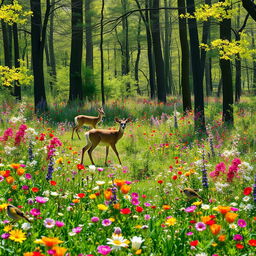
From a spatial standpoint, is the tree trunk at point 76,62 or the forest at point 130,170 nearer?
the forest at point 130,170

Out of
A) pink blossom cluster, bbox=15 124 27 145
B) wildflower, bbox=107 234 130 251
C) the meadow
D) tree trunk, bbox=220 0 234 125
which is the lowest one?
the meadow

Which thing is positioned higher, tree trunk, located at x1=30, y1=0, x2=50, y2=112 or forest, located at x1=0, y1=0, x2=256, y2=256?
tree trunk, located at x1=30, y1=0, x2=50, y2=112

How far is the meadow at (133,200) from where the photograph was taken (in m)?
3.07

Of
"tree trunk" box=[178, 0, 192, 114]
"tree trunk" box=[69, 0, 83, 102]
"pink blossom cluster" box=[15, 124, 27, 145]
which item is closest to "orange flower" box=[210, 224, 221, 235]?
"pink blossom cluster" box=[15, 124, 27, 145]

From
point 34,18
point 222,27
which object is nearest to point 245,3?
point 222,27

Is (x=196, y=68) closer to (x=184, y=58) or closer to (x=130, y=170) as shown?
(x=184, y=58)

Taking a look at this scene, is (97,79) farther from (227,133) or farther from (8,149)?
(8,149)

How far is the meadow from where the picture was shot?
3.07m

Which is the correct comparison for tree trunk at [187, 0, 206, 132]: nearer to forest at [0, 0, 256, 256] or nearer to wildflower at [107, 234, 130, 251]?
forest at [0, 0, 256, 256]

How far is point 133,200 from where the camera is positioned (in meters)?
3.72

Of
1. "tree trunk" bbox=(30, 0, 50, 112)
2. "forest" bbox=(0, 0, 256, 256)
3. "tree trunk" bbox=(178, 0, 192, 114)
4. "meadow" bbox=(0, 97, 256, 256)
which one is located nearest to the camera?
"meadow" bbox=(0, 97, 256, 256)

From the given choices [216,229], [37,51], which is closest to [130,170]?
[216,229]

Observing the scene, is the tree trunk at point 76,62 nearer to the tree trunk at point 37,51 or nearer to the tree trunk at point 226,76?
the tree trunk at point 37,51

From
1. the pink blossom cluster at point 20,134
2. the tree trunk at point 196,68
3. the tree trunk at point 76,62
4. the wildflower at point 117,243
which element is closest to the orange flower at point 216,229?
the wildflower at point 117,243
